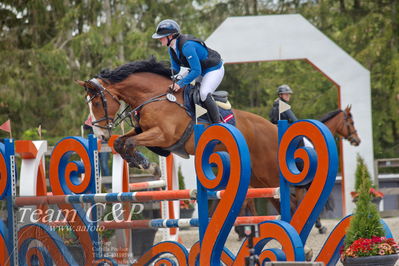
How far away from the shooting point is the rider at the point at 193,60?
19.1 ft

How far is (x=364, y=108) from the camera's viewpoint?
460 inches

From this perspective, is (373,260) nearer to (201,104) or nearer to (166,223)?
(166,223)

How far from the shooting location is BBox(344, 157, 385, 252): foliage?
425 cm

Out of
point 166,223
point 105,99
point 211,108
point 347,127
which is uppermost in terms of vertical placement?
point 105,99

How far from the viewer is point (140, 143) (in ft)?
19.0

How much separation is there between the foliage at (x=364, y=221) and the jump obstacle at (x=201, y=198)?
0.43 feet

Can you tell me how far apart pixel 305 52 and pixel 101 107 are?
19.2 ft

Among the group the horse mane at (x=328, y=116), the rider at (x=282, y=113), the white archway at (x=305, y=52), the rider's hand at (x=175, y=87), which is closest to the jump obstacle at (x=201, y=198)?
the rider's hand at (x=175, y=87)

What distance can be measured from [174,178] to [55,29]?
11.2 m

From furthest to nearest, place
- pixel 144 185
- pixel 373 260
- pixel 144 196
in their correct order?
pixel 144 185 → pixel 144 196 → pixel 373 260

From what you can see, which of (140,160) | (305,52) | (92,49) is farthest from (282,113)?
(92,49)

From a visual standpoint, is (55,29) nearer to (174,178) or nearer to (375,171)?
(375,171)

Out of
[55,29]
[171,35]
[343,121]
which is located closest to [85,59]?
[55,29]

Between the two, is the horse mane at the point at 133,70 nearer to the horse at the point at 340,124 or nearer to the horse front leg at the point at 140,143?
the horse front leg at the point at 140,143
